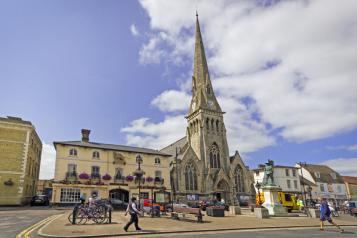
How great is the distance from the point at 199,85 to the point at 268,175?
37.0 m

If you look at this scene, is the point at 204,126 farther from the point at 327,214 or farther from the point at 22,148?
the point at 327,214

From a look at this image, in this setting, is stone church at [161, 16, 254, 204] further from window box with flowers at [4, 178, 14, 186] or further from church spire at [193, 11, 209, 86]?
window box with flowers at [4, 178, 14, 186]

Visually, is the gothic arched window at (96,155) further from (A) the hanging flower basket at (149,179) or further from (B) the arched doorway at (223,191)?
(B) the arched doorway at (223,191)

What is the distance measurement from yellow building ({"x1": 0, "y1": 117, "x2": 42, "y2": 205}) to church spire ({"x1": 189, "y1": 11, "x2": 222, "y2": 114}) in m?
32.7

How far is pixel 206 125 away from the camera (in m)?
53.8

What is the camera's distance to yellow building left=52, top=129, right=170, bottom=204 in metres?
33.9

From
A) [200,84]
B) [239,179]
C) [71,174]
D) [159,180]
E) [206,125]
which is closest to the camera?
[71,174]

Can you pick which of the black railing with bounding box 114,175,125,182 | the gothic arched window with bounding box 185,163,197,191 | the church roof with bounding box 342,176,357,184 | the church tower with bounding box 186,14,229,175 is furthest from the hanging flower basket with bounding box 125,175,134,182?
the church roof with bounding box 342,176,357,184

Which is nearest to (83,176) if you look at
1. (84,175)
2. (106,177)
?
(84,175)

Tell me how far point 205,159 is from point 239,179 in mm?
8890

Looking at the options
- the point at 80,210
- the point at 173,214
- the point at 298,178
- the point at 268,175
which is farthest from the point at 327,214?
the point at 298,178

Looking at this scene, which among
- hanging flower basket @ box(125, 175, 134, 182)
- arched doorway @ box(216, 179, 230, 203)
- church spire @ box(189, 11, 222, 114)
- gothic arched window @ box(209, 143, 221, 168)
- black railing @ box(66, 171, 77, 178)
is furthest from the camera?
church spire @ box(189, 11, 222, 114)

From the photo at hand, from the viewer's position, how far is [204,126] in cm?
5306

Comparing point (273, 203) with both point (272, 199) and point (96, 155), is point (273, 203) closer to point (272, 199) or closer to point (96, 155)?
point (272, 199)
